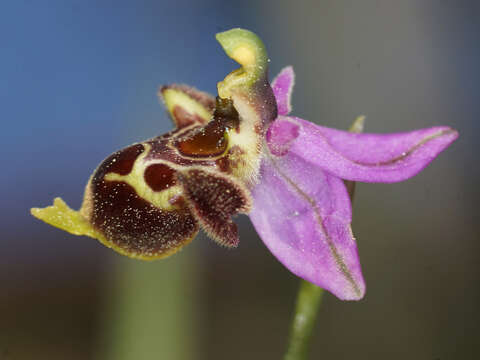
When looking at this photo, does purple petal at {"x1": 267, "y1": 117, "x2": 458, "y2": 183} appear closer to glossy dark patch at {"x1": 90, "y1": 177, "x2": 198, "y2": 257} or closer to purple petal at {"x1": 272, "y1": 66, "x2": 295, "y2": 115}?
purple petal at {"x1": 272, "y1": 66, "x2": 295, "y2": 115}

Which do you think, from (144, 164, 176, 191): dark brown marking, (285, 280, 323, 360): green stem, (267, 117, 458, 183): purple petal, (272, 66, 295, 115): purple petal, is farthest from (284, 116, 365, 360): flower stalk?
(144, 164, 176, 191): dark brown marking

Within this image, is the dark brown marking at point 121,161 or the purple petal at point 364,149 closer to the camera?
the purple petal at point 364,149

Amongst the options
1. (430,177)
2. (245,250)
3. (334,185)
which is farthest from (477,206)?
(334,185)

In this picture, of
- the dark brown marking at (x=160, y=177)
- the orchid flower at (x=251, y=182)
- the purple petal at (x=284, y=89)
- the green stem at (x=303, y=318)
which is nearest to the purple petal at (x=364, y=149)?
the orchid flower at (x=251, y=182)

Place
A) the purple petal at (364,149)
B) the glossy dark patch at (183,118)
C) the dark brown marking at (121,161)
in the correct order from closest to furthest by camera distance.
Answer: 1. the purple petal at (364,149)
2. the dark brown marking at (121,161)
3. the glossy dark patch at (183,118)

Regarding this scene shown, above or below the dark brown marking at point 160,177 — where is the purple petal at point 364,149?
above

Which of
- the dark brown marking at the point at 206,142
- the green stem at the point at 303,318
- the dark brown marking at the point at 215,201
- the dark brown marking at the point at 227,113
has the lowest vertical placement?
the green stem at the point at 303,318

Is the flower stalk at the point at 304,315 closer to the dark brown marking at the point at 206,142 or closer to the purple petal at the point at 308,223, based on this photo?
the purple petal at the point at 308,223
